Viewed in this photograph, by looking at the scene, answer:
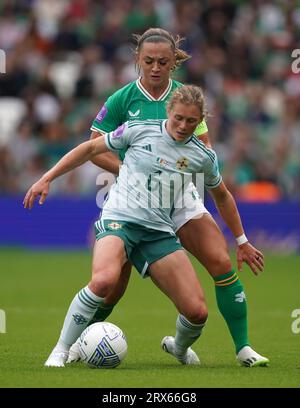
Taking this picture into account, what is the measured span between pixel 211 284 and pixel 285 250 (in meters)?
3.71

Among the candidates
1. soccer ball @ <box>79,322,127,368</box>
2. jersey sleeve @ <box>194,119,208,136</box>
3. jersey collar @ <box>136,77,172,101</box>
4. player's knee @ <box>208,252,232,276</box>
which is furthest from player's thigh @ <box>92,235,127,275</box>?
jersey collar @ <box>136,77,172,101</box>

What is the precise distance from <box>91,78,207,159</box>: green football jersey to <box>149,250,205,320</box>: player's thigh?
3.18 feet

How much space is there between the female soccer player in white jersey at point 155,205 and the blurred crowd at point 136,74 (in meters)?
9.75

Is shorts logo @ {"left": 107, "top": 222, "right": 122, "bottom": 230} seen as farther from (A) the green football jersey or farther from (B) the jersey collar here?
(B) the jersey collar

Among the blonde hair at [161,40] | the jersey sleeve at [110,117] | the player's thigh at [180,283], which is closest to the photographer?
the player's thigh at [180,283]

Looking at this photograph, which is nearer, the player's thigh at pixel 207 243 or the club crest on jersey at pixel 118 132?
the club crest on jersey at pixel 118 132

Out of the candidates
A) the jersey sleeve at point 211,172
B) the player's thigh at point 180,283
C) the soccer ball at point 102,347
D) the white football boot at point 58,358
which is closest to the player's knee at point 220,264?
the player's thigh at point 180,283

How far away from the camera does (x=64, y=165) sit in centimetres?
737

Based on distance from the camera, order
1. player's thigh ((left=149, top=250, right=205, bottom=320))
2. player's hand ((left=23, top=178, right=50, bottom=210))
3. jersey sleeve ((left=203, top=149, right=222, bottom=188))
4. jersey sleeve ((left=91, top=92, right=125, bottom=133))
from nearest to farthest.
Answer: player's hand ((left=23, top=178, right=50, bottom=210)) < player's thigh ((left=149, top=250, right=205, bottom=320)) < jersey sleeve ((left=203, top=149, right=222, bottom=188)) < jersey sleeve ((left=91, top=92, right=125, bottom=133))

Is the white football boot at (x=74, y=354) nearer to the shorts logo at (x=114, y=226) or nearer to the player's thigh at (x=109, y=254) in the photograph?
the player's thigh at (x=109, y=254)

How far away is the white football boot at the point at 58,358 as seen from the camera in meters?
7.41

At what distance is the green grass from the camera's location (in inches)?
272
